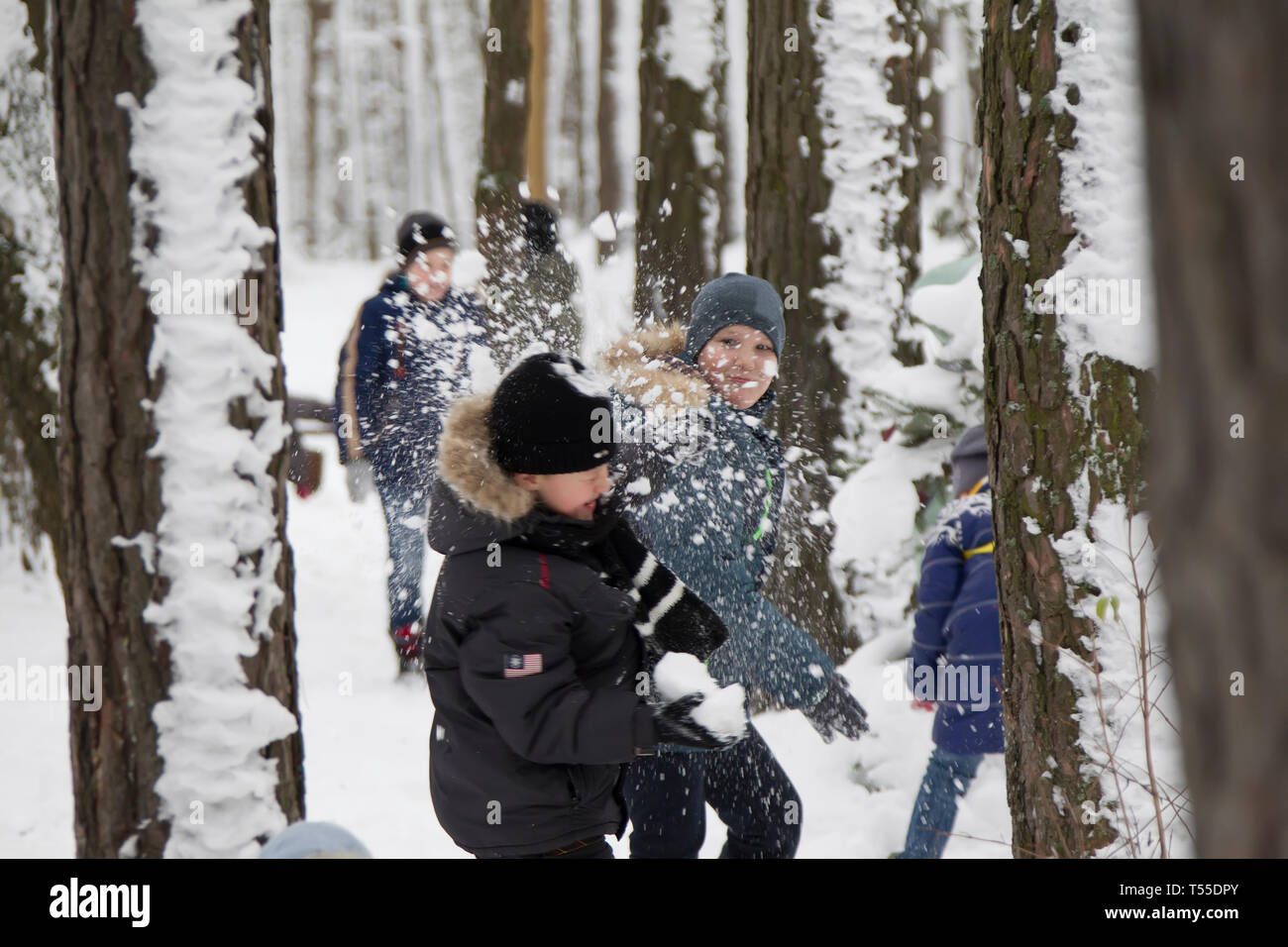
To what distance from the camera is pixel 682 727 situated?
2.06 metres

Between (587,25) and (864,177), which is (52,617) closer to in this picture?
(864,177)

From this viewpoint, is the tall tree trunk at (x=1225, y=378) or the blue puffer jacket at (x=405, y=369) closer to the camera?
the tall tree trunk at (x=1225, y=378)

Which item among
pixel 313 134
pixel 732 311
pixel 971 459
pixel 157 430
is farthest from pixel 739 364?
pixel 313 134

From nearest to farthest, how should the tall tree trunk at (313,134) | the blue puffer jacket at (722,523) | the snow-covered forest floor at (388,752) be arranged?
the blue puffer jacket at (722,523), the snow-covered forest floor at (388,752), the tall tree trunk at (313,134)

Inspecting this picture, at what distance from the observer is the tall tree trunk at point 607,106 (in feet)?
45.7

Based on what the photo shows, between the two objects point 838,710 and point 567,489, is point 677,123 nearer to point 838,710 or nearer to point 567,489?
point 838,710

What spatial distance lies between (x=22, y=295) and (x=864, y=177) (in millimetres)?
4760

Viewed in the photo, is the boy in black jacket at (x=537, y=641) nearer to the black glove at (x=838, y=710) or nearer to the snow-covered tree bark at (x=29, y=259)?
the black glove at (x=838, y=710)

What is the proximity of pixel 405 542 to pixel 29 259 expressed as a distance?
3.20 metres

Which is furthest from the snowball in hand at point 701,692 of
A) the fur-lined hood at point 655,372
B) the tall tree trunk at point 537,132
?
the tall tree trunk at point 537,132
